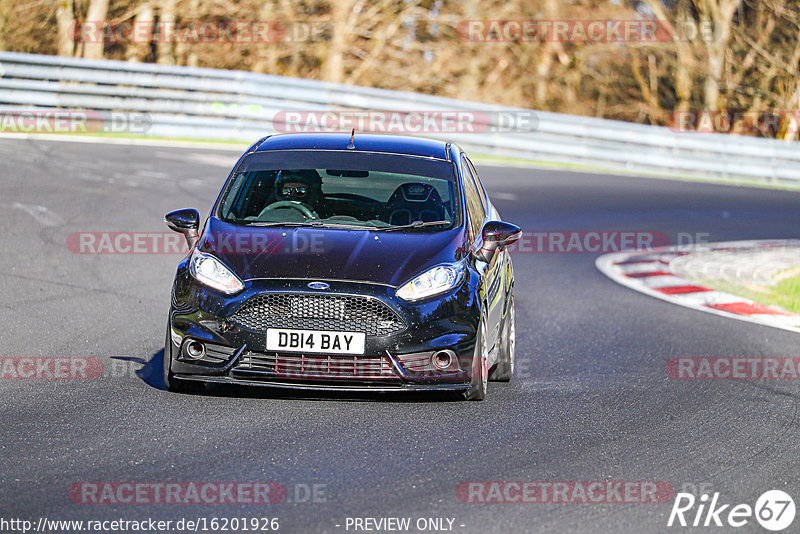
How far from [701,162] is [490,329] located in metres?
20.4

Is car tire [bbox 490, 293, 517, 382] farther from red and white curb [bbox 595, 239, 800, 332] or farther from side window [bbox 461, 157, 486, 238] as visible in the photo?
red and white curb [bbox 595, 239, 800, 332]

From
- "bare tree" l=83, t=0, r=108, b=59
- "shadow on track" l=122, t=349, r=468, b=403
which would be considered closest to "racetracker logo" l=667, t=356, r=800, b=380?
"shadow on track" l=122, t=349, r=468, b=403

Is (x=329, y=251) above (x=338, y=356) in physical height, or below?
above

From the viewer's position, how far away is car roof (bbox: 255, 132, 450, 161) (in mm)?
8398

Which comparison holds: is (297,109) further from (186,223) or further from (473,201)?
(186,223)

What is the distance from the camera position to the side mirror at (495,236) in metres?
7.82

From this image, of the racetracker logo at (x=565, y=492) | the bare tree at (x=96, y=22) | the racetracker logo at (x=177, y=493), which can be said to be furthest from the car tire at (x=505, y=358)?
the bare tree at (x=96, y=22)

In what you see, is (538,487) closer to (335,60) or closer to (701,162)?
(701,162)

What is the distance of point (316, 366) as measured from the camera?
685cm

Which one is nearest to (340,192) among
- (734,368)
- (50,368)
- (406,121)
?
(50,368)

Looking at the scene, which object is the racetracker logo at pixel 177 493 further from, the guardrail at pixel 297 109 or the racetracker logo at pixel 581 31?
the racetracker logo at pixel 581 31

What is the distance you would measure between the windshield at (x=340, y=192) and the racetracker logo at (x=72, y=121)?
14946mm

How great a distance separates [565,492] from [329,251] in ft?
7.53

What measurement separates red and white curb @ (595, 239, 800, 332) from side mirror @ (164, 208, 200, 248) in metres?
5.77
